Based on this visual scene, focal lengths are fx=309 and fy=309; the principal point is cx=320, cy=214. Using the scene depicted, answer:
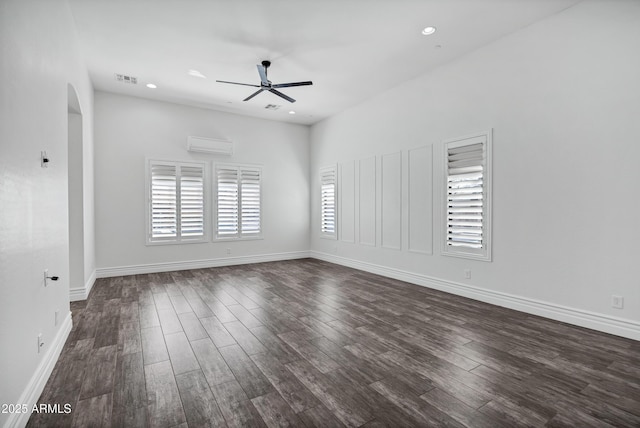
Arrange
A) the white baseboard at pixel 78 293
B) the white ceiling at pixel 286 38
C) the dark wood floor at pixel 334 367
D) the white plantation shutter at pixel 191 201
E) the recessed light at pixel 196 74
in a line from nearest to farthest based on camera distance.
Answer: the dark wood floor at pixel 334 367, the white ceiling at pixel 286 38, the white baseboard at pixel 78 293, the recessed light at pixel 196 74, the white plantation shutter at pixel 191 201

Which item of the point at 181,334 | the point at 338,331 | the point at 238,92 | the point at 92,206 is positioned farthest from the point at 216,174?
the point at 338,331

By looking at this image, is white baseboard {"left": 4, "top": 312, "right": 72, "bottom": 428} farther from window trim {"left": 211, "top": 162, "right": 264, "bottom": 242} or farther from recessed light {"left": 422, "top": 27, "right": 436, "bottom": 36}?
recessed light {"left": 422, "top": 27, "right": 436, "bottom": 36}

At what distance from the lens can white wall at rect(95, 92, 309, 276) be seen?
565 cm

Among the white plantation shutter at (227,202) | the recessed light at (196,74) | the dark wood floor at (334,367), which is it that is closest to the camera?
the dark wood floor at (334,367)

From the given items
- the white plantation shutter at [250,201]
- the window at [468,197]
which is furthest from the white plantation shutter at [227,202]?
the window at [468,197]

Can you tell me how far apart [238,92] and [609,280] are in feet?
19.3

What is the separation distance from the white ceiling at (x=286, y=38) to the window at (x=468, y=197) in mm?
1360

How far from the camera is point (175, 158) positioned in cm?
624

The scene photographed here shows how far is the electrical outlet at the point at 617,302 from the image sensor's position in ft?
9.99

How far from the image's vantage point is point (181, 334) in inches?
122

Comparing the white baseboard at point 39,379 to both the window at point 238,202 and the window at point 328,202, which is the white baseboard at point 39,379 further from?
the window at point 328,202

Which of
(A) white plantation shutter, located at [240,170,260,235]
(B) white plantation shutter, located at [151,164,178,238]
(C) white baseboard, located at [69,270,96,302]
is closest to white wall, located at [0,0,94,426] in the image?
(C) white baseboard, located at [69,270,96,302]

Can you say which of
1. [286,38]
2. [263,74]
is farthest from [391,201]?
[286,38]

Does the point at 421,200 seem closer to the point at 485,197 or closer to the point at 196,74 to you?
the point at 485,197
